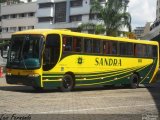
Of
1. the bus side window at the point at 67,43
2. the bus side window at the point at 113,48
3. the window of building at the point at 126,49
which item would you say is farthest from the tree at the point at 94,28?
the bus side window at the point at 67,43

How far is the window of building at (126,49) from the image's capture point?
2799cm

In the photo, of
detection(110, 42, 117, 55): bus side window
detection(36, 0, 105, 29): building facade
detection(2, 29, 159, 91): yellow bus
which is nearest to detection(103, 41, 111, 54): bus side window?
detection(2, 29, 159, 91): yellow bus

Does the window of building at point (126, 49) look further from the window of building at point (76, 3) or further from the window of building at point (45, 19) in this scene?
the window of building at point (45, 19)

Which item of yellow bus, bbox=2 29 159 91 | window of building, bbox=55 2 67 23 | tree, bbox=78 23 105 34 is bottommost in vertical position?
yellow bus, bbox=2 29 159 91

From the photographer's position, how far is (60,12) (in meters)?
91.8

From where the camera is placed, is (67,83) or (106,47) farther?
(106,47)

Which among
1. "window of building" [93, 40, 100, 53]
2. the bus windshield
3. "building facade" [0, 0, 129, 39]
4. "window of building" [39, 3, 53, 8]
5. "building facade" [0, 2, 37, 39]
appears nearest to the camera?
the bus windshield

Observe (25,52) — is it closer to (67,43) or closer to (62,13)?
(67,43)

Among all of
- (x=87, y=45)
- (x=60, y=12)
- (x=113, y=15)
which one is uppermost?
(x=60, y=12)

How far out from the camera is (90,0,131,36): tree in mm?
52491

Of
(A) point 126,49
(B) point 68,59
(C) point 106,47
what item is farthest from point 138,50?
(B) point 68,59

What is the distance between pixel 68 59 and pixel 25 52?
2.34 m

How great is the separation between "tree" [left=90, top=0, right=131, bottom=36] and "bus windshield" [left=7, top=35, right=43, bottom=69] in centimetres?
3056

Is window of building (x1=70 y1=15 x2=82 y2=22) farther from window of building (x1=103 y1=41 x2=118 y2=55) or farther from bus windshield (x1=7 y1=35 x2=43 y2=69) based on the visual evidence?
bus windshield (x1=7 y1=35 x2=43 y2=69)
